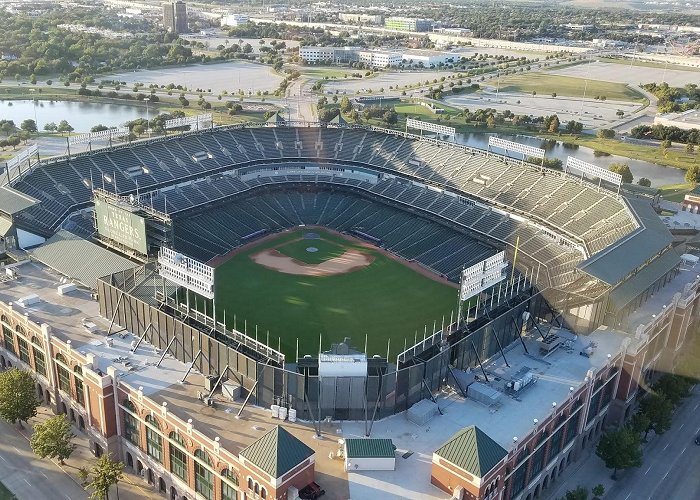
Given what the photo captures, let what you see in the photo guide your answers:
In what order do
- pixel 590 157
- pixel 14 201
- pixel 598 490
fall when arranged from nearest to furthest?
1. pixel 598 490
2. pixel 14 201
3. pixel 590 157

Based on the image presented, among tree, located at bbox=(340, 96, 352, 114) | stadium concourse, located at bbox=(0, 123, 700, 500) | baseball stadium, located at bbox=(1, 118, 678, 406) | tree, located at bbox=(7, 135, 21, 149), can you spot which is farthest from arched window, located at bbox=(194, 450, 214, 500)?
tree, located at bbox=(340, 96, 352, 114)

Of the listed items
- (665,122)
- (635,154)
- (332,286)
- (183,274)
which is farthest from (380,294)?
(665,122)

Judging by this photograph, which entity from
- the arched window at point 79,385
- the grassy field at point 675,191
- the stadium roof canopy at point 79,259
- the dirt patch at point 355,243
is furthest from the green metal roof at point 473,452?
the grassy field at point 675,191

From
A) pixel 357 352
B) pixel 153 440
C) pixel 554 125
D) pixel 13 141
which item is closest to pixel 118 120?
pixel 13 141

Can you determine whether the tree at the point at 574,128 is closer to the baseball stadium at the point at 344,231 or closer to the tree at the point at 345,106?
the tree at the point at 345,106

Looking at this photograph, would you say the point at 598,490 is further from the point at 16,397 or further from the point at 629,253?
the point at 16,397
